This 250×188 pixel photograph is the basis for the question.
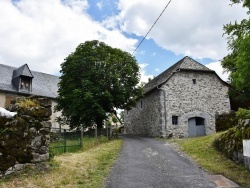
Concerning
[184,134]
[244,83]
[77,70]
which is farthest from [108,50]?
[244,83]

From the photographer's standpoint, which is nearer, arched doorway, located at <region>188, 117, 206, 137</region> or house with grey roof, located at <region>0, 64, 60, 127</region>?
arched doorway, located at <region>188, 117, 206, 137</region>

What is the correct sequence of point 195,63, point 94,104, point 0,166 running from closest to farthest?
1. point 0,166
2. point 94,104
3. point 195,63

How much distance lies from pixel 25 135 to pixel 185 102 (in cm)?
1662

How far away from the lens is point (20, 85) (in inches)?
1043

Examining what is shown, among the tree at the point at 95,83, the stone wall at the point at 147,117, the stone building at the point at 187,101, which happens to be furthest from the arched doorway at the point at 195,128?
the tree at the point at 95,83

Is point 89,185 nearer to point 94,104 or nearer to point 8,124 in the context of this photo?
point 8,124

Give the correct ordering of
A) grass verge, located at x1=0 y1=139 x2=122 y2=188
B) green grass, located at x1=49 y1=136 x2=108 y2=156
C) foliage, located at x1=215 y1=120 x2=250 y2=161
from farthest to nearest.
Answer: green grass, located at x1=49 y1=136 x2=108 y2=156 < foliage, located at x1=215 y1=120 x2=250 y2=161 < grass verge, located at x1=0 y1=139 x2=122 y2=188

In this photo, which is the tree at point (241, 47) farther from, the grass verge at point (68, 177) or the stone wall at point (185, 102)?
the stone wall at point (185, 102)

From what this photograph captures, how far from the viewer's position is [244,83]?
7.23m

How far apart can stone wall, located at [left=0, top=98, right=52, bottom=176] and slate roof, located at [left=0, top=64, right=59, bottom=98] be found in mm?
19593

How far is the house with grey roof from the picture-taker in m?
25.0

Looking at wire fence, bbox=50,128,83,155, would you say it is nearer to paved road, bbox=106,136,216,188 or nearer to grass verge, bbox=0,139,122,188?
grass verge, bbox=0,139,122,188

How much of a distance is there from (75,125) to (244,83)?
52.7ft

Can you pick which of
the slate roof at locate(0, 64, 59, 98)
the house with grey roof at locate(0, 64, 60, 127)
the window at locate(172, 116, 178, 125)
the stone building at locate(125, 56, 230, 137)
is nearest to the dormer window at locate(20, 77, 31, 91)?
the house with grey roof at locate(0, 64, 60, 127)
